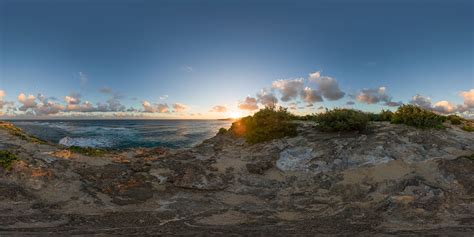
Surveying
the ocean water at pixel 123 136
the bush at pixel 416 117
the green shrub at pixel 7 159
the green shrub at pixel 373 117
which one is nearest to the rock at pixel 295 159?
the bush at pixel 416 117

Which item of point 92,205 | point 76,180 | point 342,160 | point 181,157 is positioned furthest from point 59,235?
point 342,160

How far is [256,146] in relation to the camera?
19.8 meters

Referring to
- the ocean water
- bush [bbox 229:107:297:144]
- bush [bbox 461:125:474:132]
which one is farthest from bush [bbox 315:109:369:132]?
the ocean water

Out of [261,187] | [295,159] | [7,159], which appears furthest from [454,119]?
[7,159]

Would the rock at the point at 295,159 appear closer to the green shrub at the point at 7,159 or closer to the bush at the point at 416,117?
the bush at the point at 416,117

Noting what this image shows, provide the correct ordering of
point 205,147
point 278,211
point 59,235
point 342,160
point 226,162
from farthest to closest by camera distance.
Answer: point 205,147 < point 226,162 < point 342,160 < point 278,211 < point 59,235

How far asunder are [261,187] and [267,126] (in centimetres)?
573

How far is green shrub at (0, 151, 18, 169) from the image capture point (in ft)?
50.0

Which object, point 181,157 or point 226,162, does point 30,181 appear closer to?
point 181,157

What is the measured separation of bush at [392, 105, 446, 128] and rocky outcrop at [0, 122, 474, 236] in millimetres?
591

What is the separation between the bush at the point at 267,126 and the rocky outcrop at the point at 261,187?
71 centimetres

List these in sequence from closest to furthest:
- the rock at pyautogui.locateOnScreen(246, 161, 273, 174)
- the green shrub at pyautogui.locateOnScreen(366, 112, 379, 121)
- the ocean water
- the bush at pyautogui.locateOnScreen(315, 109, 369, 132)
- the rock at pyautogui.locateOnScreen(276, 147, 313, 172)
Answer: the rock at pyautogui.locateOnScreen(246, 161, 273, 174) → the rock at pyautogui.locateOnScreen(276, 147, 313, 172) → the bush at pyautogui.locateOnScreen(315, 109, 369, 132) → the green shrub at pyautogui.locateOnScreen(366, 112, 379, 121) → the ocean water

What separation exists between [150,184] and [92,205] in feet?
8.50

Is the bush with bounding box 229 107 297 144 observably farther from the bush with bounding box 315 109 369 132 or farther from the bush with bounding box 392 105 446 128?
the bush with bounding box 392 105 446 128
